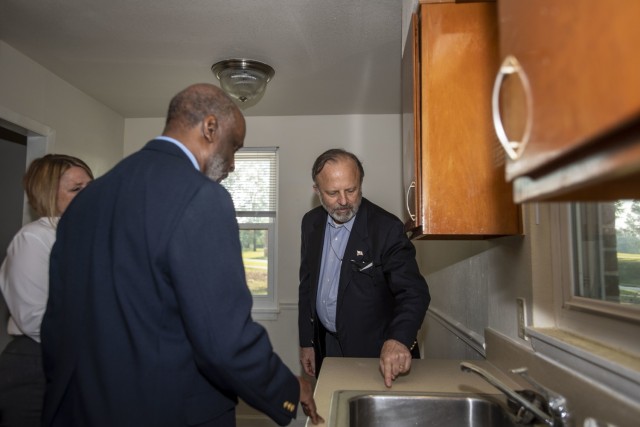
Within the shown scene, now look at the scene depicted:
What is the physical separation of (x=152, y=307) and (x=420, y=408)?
0.79m

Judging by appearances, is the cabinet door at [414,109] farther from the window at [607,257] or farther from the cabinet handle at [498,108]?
the cabinet handle at [498,108]

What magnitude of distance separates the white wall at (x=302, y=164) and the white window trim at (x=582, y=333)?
252 centimetres

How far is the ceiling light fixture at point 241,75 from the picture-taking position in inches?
113

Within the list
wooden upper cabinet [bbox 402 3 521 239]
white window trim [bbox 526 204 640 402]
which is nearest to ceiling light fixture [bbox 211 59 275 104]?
wooden upper cabinet [bbox 402 3 521 239]

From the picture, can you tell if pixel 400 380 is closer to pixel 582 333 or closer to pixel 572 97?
pixel 582 333

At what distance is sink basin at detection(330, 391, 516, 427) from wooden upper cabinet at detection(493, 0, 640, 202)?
92 cm

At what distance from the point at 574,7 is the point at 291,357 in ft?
12.1

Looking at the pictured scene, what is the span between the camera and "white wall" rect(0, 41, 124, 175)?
2688 millimetres

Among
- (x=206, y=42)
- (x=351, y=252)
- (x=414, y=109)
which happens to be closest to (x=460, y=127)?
(x=414, y=109)

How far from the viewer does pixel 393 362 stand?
148 cm

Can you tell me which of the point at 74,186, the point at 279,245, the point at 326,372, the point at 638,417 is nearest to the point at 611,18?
the point at 638,417

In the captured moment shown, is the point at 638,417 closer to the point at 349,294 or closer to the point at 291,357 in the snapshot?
the point at 349,294

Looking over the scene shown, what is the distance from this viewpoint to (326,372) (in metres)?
1.62

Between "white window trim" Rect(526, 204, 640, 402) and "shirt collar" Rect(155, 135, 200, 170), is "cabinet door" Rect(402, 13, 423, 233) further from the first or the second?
"shirt collar" Rect(155, 135, 200, 170)
